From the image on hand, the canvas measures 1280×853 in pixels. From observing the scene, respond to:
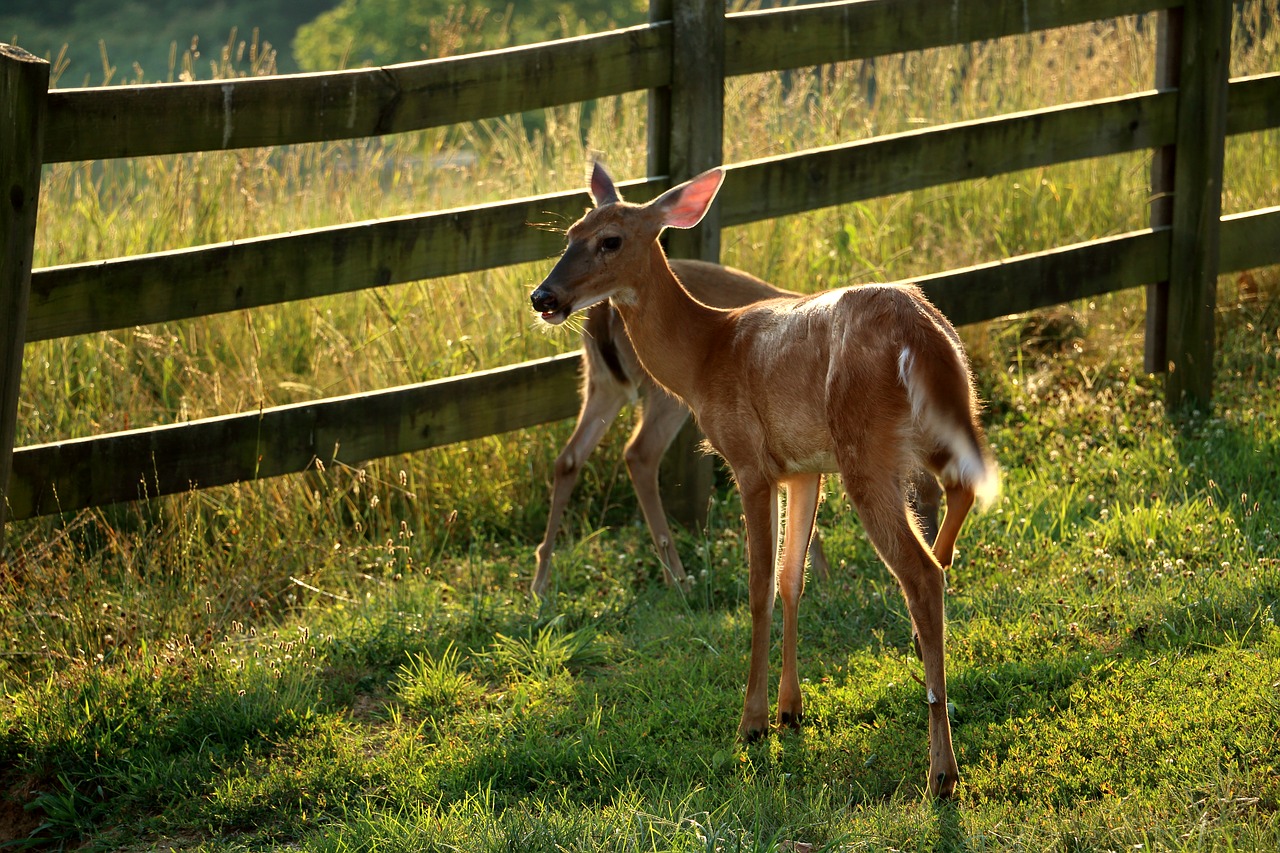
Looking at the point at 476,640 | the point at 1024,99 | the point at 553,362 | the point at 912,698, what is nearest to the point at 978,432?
the point at 912,698

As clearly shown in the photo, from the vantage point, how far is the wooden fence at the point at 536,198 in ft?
14.9

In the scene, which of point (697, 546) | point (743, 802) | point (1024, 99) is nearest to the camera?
point (743, 802)

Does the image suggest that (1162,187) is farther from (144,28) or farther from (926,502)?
(144,28)

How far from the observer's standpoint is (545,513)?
20.3ft

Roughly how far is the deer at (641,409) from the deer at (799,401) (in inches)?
30.7

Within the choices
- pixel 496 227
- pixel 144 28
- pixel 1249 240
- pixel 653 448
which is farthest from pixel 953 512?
pixel 144 28

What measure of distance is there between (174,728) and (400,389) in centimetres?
157

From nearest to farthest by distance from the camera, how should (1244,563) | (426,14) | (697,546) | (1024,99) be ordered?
(1244,563) → (697,546) → (1024,99) → (426,14)

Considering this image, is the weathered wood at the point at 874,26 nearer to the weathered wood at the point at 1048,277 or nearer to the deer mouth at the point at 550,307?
the weathered wood at the point at 1048,277

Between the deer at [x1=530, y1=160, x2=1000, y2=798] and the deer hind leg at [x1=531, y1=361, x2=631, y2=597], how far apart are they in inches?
37.8

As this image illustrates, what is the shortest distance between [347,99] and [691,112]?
4.69 ft

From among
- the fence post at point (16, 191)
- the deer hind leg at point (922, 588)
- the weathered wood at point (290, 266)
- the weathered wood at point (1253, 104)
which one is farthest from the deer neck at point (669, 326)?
the weathered wood at point (1253, 104)

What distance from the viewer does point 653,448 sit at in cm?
555

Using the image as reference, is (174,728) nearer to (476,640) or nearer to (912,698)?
(476,640)
